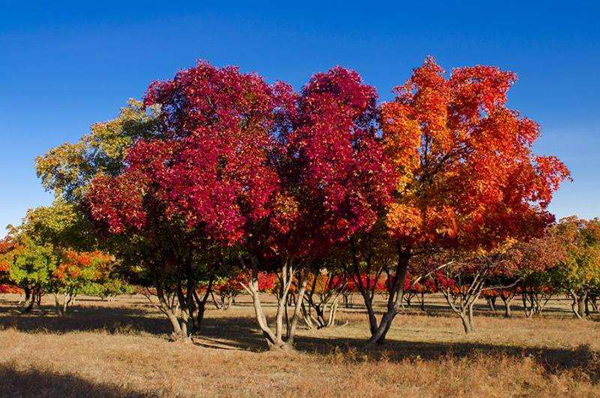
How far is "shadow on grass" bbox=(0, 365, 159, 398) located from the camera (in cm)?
1188

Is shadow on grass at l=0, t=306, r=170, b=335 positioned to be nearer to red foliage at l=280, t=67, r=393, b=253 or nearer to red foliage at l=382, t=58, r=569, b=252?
red foliage at l=280, t=67, r=393, b=253

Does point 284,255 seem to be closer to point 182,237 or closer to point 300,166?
point 300,166

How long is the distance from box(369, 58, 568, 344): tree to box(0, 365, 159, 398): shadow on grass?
35.2 ft

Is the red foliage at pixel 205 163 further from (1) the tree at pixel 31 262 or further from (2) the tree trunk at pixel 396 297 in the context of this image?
(1) the tree at pixel 31 262

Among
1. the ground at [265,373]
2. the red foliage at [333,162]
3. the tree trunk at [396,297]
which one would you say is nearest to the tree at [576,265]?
the tree trunk at [396,297]

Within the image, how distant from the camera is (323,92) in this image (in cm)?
2086

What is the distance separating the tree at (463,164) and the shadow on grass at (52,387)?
10.7 meters

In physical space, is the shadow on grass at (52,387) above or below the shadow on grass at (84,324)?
above

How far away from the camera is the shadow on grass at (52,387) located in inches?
468

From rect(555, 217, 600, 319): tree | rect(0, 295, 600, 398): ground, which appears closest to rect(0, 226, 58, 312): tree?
rect(0, 295, 600, 398): ground

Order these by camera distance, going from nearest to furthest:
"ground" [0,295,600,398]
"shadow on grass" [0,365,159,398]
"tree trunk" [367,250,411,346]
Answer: "shadow on grass" [0,365,159,398], "ground" [0,295,600,398], "tree trunk" [367,250,411,346]

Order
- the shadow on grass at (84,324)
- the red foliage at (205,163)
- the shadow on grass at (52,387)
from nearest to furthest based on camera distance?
1. the shadow on grass at (52,387)
2. the red foliage at (205,163)
3. the shadow on grass at (84,324)

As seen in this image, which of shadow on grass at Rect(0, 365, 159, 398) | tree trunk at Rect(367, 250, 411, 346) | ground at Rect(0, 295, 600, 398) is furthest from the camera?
tree trunk at Rect(367, 250, 411, 346)

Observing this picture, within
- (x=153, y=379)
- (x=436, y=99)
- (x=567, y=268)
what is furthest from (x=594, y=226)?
(x=153, y=379)
